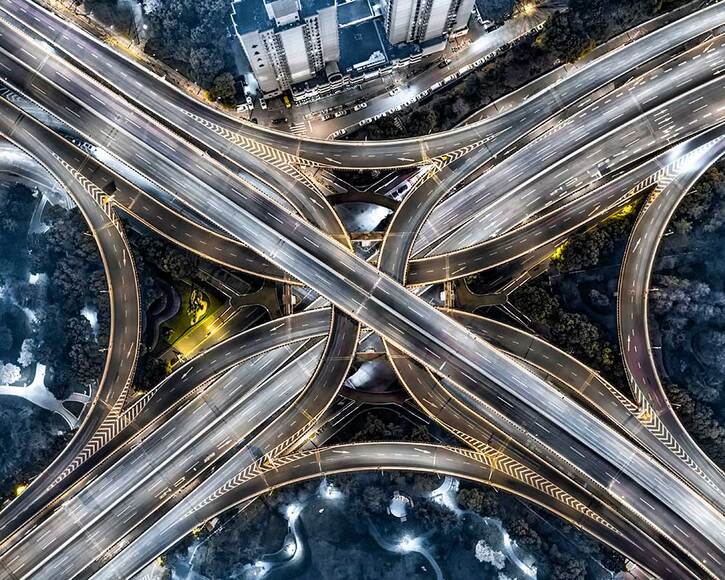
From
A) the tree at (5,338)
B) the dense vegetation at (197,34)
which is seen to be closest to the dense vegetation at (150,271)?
the tree at (5,338)

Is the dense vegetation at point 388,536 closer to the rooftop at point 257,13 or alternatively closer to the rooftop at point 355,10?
the rooftop at point 257,13

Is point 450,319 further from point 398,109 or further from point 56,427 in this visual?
point 56,427

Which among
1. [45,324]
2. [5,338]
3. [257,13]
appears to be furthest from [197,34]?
[5,338]

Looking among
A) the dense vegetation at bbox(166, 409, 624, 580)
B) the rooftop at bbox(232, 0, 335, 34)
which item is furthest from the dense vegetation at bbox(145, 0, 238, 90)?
the dense vegetation at bbox(166, 409, 624, 580)

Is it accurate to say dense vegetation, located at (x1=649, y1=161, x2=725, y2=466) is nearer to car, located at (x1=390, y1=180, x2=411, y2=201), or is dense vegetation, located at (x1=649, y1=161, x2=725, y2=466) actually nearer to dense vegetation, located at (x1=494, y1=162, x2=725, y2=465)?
dense vegetation, located at (x1=494, y1=162, x2=725, y2=465)

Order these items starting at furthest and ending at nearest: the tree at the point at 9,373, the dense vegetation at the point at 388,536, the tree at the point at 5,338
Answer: the tree at the point at 9,373 < the tree at the point at 5,338 < the dense vegetation at the point at 388,536

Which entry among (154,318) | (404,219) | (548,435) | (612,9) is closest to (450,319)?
(404,219)

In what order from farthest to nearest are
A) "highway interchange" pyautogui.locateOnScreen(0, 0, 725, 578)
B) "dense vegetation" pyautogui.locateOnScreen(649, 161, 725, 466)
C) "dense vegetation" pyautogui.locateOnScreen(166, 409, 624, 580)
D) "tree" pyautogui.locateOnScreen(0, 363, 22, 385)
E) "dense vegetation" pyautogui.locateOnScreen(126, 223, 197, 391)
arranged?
1. "dense vegetation" pyautogui.locateOnScreen(126, 223, 197, 391)
2. "tree" pyautogui.locateOnScreen(0, 363, 22, 385)
3. "dense vegetation" pyautogui.locateOnScreen(166, 409, 624, 580)
4. "dense vegetation" pyautogui.locateOnScreen(649, 161, 725, 466)
5. "highway interchange" pyautogui.locateOnScreen(0, 0, 725, 578)

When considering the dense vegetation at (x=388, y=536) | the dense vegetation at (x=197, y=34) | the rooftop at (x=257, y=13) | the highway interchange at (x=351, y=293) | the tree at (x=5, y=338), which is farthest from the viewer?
the dense vegetation at (x=197, y=34)

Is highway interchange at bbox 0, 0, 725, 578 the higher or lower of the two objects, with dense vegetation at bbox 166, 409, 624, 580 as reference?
higher
